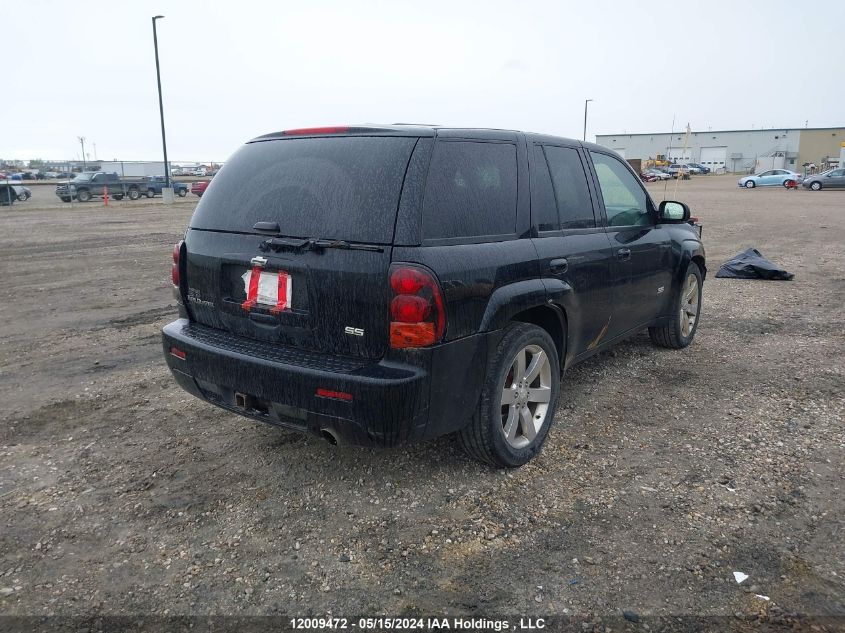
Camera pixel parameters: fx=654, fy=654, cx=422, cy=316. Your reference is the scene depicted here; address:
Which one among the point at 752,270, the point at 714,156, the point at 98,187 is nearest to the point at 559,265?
the point at 752,270

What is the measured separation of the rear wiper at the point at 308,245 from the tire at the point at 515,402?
2.96 ft

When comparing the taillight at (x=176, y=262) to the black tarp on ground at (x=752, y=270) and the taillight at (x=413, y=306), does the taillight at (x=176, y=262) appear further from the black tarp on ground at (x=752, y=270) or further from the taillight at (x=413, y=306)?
the black tarp on ground at (x=752, y=270)

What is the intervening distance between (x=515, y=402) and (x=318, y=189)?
5.16 feet

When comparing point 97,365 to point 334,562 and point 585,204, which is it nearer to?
point 334,562

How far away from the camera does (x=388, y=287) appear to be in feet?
9.61

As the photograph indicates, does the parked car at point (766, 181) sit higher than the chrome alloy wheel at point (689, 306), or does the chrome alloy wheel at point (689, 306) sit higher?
the parked car at point (766, 181)

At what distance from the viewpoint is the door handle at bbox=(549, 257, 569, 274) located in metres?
3.79

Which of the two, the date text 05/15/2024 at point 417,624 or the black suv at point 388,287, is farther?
the black suv at point 388,287

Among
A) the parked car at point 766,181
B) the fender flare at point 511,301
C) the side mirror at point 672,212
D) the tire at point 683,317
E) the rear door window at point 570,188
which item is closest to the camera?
the fender flare at point 511,301

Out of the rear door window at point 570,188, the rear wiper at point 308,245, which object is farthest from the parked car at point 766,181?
the rear wiper at point 308,245

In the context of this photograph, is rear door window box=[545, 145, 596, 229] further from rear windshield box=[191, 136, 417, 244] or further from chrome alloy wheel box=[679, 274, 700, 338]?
chrome alloy wheel box=[679, 274, 700, 338]

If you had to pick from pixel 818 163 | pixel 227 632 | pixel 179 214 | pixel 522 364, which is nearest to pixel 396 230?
pixel 522 364

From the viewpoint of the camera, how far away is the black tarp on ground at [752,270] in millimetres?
9914

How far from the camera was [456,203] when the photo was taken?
326cm
